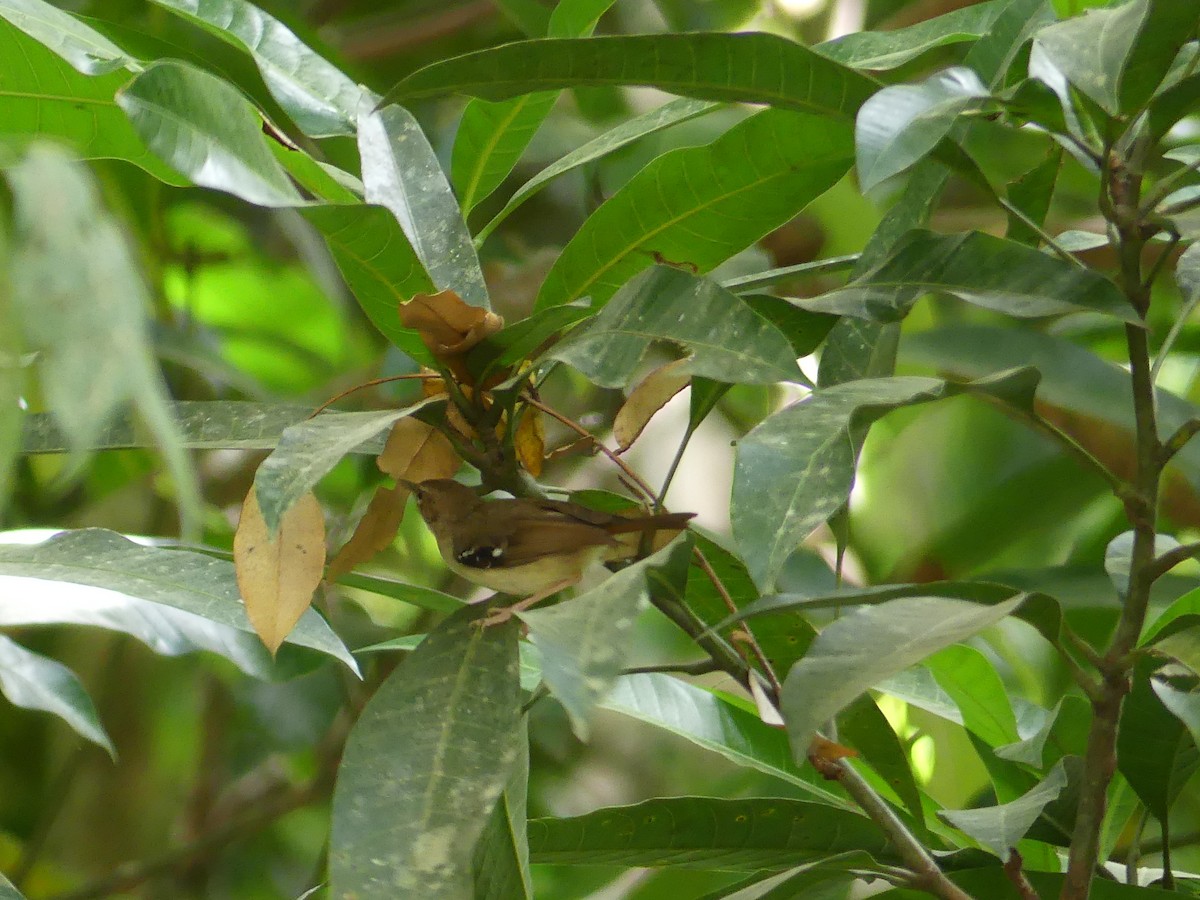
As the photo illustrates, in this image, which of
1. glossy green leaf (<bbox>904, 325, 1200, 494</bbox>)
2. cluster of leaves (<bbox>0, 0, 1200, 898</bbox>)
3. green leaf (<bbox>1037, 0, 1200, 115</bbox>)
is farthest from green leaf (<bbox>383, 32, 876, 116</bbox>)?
glossy green leaf (<bbox>904, 325, 1200, 494</bbox>)

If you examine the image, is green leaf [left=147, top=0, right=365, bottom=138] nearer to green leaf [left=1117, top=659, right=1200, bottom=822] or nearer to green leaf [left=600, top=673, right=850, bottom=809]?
green leaf [left=600, top=673, right=850, bottom=809]

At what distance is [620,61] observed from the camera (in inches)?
25.2

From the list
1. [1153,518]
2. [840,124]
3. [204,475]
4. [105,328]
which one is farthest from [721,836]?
[204,475]

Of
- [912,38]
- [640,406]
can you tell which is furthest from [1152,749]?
[912,38]

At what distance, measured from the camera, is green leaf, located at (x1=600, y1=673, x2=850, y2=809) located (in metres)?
0.92

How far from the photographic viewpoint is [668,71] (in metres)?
0.65

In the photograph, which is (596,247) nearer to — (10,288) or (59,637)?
(10,288)

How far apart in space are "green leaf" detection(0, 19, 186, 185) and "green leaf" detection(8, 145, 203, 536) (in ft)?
1.64

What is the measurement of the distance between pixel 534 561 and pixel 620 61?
13.0 inches

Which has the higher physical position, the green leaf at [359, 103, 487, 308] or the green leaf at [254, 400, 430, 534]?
the green leaf at [359, 103, 487, 308]

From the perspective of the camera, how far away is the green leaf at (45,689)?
872mm

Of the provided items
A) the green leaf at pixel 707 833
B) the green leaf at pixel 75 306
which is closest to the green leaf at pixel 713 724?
the green leaf at pixel 707 833

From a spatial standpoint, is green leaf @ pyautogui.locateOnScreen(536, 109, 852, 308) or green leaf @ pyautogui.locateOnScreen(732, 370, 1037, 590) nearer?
green leaf @ pyautogui.locateOnScreen(732, 370, 1037, 590)

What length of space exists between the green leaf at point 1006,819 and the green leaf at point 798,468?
0.76 ft
